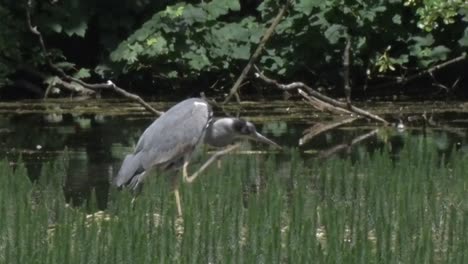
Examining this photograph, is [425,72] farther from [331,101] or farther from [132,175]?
[132,175]

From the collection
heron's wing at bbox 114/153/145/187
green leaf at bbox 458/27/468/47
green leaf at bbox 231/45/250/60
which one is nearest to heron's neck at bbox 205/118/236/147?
heron's wing at bbox 114/153/145/187

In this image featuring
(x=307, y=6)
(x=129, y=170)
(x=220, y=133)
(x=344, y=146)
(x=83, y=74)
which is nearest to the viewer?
(x=129, y=170)

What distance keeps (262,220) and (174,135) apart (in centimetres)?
217

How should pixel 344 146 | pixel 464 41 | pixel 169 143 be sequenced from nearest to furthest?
pixel 169 143 → pixel 344 146 → pixel 464 41

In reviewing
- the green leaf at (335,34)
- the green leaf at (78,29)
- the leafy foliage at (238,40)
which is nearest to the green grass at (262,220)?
the green leaf at (335,34)

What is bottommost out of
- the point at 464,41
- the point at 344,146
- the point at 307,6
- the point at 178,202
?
the point at 178,202

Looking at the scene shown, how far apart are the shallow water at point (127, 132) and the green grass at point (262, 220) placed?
4.41 ft

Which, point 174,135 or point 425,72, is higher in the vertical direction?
point 425,72

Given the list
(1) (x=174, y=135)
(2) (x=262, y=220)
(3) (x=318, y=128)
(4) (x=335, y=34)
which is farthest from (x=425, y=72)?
(2) (x=262, y=220)

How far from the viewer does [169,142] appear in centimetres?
815

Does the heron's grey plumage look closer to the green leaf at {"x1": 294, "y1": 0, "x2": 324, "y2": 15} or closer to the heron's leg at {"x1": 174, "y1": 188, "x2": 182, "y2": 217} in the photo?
the heron's leg at {"x1": 174, "y1": 188, "x2": 182, "y2": 217}

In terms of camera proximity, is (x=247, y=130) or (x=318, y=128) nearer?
(x=247, y=130)

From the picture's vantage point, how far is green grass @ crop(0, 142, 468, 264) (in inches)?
210

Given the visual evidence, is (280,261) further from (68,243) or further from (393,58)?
(393,58)
